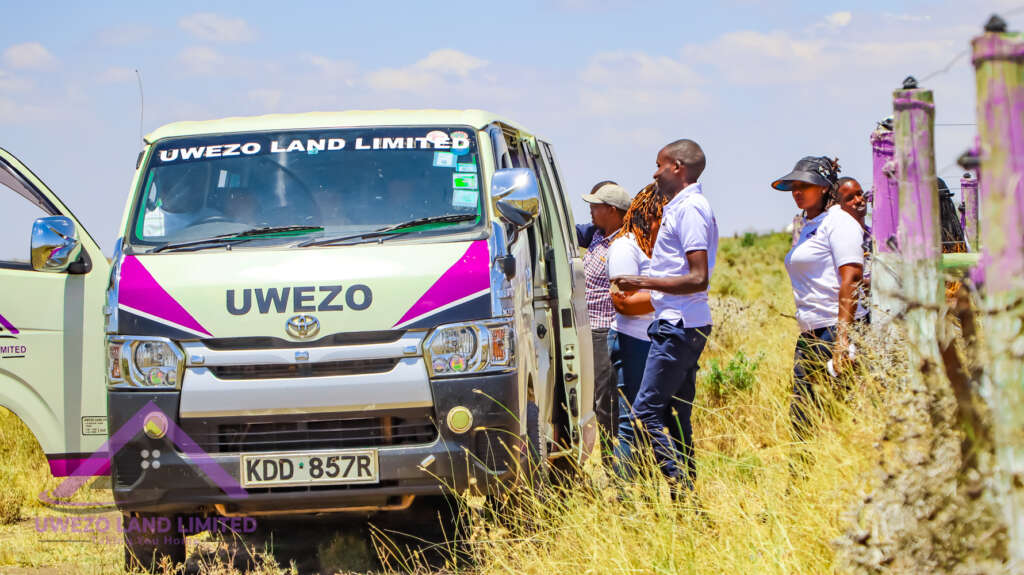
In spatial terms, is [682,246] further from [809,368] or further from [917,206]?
[917,206]

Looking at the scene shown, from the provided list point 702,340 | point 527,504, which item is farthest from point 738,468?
point 527,504

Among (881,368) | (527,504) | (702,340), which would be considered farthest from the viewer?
(702,340)

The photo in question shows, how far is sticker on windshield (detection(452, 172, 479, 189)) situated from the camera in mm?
5660

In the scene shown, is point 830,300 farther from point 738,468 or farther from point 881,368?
point 881,368

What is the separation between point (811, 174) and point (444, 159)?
6.89 ft

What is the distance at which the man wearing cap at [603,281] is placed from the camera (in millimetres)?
7828

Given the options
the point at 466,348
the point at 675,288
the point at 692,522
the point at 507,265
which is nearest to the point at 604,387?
the point at 675,288

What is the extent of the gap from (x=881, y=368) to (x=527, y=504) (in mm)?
1762

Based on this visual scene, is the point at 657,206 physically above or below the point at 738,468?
above

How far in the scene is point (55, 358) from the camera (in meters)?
6.18

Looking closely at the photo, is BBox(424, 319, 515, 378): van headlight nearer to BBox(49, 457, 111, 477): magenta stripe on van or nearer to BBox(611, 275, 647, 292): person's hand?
BBox(611, 275, 647, 292): person's hand

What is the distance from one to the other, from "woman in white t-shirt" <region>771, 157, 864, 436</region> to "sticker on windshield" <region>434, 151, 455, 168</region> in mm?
1919

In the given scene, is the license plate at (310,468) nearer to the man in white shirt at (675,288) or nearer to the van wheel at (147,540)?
the van wheel at (147,540)

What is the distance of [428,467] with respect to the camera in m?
5.07
